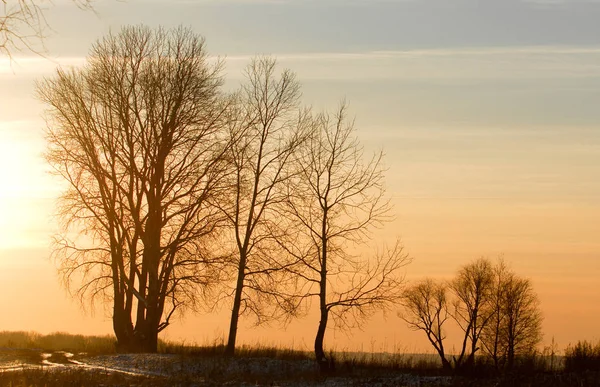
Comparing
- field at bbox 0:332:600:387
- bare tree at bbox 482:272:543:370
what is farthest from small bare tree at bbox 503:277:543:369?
field at bbox 0:332:600:387

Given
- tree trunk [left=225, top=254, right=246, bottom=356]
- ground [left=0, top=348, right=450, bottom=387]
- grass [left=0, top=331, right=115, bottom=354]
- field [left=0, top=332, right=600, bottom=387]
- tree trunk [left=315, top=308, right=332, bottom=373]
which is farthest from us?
grass [left=0, top=331, right=115, bottom=354]

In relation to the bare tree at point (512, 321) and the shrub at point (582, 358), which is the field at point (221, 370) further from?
the bare tree at point (512, 321)

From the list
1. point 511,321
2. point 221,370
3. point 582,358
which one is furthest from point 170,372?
point 511,321

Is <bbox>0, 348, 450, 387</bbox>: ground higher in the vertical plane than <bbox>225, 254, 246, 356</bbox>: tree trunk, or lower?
lower

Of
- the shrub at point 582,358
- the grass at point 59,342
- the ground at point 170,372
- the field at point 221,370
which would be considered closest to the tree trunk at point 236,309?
the field at point 221,370

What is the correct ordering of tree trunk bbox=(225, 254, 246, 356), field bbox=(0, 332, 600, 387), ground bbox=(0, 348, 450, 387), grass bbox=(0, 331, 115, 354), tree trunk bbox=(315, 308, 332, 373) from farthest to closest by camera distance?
grass bbox=(0, 331, 115, 354)
tree trunk bbox=(225, 254, 246, 356)
tree trunk bbox=(315, 308, 332, 373)
ground bbox=(0, 348, 450, 387)
field bbox=(0, 332, 600, 387)

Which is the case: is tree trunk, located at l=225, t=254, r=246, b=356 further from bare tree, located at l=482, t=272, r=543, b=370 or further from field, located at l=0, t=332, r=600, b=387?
bare tree, located at l=482, t=272, r=543, b=370

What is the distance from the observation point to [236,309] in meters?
38.1

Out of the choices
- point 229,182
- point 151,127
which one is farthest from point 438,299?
point 151,127

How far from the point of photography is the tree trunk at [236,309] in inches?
1489

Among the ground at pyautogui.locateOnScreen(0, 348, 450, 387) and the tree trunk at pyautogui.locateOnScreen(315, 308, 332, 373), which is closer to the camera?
the ground at pyautogui.locateOnScreen(0, 348, 450, 387)

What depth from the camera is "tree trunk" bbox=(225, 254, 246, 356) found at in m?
37.8

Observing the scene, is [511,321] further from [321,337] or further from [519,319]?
[321,337]

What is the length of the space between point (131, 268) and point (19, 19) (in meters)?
27.9
